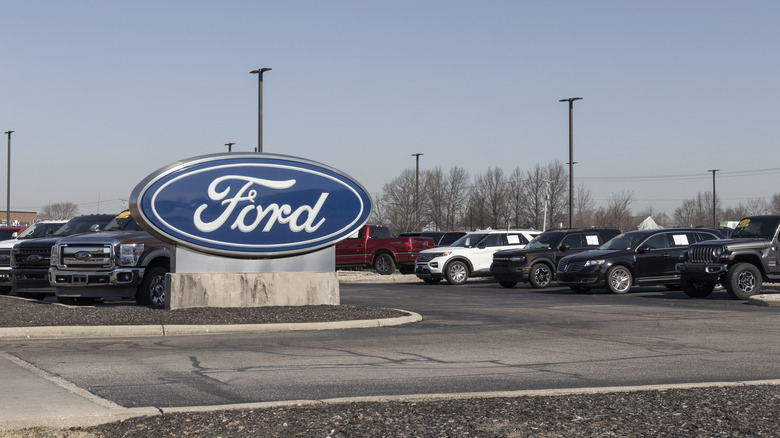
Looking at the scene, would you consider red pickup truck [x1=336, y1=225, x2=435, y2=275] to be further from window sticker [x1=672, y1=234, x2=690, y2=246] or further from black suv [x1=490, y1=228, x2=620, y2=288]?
window sticker [x1=672, y1=234, x2=690, y2=246]

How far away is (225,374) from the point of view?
30.0 ft

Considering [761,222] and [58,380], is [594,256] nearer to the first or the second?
[761,222]

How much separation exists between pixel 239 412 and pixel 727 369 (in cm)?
546

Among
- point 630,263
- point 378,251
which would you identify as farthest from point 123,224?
point 378,251

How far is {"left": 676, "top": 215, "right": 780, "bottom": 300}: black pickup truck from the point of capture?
66.2ft

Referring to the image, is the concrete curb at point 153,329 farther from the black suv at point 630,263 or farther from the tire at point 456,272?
the tire at point 456,272

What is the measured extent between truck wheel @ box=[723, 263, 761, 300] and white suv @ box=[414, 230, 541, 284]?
9.93 m

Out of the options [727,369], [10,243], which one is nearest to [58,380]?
[727,369]

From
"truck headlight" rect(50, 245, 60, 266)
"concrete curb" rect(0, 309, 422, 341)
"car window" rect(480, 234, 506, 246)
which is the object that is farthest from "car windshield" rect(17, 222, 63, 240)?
"car window" rect(480, 234, 506, 246)

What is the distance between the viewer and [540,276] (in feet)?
85.9

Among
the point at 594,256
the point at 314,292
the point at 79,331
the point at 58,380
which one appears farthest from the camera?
the point at 594,256

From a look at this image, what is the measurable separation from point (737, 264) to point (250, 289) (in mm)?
11294

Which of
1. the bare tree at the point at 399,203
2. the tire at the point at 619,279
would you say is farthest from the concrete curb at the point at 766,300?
the bare tree at the point at 399,203

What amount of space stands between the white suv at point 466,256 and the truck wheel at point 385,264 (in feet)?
13.7
